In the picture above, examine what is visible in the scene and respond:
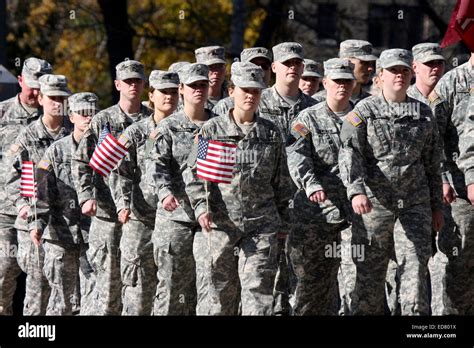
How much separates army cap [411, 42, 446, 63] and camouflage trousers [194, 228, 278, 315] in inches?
86.9

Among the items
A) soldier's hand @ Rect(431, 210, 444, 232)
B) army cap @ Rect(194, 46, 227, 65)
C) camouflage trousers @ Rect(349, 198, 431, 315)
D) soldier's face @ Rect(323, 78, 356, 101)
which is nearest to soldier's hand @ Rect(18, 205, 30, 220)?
army cap @ Rect(194, 46, 227, 65)

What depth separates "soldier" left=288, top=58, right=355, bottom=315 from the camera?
1447 cm

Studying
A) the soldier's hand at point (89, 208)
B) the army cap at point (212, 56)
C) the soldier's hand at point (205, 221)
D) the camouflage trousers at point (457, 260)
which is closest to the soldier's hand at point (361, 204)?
the soldier's hand at point (205, 221)

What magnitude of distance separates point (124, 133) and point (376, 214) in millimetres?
2731

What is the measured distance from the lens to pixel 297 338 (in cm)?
1284

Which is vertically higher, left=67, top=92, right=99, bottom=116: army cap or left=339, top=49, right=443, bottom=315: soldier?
left=67, top=92, right=99, bottom=116: army cap

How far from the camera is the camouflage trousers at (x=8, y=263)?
1672 cm

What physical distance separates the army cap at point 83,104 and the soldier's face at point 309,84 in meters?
2.03

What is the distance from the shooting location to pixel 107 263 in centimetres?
1561

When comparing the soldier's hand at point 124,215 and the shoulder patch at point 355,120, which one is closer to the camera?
the shoulder patch at point 355,120

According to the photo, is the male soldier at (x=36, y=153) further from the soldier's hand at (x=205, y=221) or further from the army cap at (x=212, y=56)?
the soldier's hand at (x=205, y=221)

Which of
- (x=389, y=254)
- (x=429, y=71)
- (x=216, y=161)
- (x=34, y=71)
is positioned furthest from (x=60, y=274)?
(x=429, y=71)

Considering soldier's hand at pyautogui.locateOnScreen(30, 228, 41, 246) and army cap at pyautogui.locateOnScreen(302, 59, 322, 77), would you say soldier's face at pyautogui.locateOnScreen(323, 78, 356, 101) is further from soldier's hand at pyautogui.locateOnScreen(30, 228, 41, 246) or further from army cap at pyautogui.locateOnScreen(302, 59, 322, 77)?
soldier's hand at pyautogui.locateOnScreen(30, 228, 41, 246)

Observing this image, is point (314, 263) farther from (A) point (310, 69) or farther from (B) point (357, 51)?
(A) point (310, 69)
